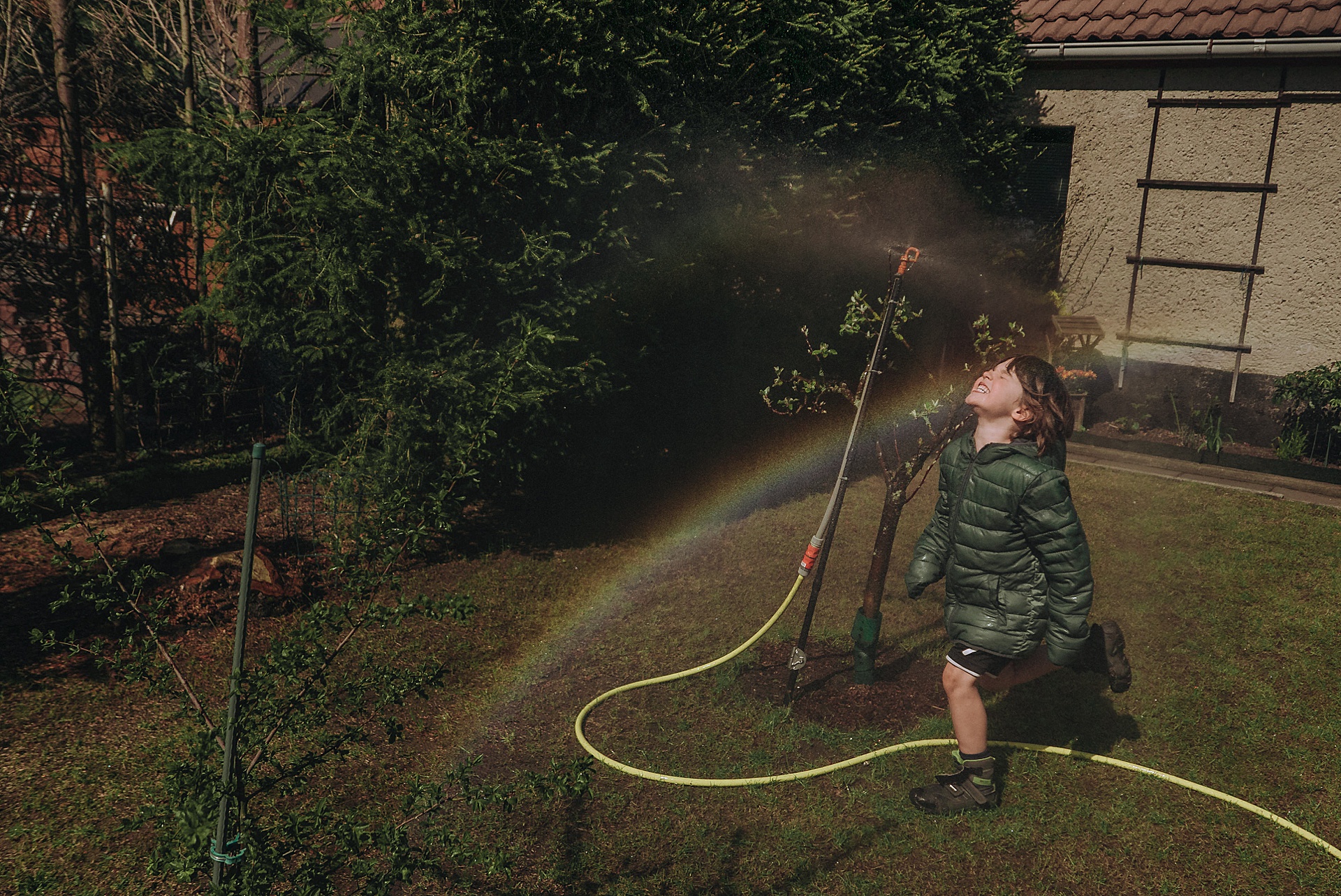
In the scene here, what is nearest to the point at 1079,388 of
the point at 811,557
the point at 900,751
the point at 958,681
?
the point at 811,557

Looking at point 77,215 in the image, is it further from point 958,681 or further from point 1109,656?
point 1109,656

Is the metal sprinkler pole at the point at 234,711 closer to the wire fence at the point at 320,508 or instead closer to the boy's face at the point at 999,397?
the boy's face at the point at 999,397

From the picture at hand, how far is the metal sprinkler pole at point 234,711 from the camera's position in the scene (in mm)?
2742

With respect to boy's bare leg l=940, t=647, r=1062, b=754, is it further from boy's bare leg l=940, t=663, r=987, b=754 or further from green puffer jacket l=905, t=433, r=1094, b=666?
green puffer jacket l=905, t=433, r=1094, b=666

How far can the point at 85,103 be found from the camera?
9.01 m

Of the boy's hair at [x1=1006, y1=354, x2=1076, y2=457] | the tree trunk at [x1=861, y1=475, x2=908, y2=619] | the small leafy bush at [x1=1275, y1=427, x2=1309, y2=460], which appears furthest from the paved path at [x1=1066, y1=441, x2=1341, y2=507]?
the boy's hair at [x1=1006, y1=354, x2=1076, y2=457]

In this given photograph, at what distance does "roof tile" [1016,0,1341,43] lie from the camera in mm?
9992

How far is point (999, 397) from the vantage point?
449cm

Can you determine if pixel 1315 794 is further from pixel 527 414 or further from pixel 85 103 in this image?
pixel 85 103

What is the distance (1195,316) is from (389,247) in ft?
30.2

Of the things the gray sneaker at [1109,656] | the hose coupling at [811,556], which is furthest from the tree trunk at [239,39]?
the gray sneaker at [1109,656]

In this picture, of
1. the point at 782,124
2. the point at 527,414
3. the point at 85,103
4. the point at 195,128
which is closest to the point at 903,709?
the point at 527,414

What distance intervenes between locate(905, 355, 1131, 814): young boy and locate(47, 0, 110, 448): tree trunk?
8.00m

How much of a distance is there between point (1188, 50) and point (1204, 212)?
1.79 m
